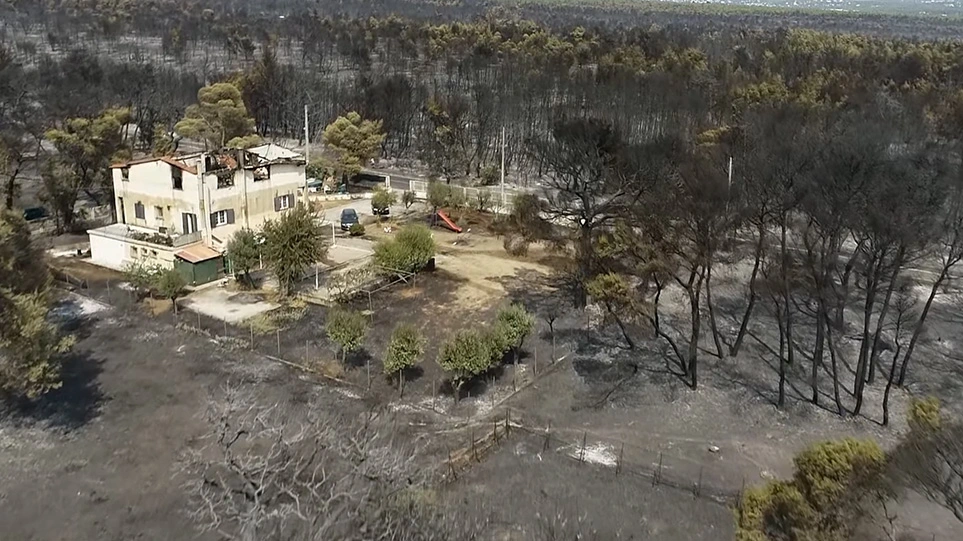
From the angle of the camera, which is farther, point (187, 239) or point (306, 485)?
point (187, 239)

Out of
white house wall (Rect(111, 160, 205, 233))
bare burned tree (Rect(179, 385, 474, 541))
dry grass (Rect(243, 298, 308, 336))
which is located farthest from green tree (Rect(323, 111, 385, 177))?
bare burned tree (Rect(179, 385, 474, 541))

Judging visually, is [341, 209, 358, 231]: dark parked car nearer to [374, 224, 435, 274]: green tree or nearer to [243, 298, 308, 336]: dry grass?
[374, 224, 435, 274]: green tree

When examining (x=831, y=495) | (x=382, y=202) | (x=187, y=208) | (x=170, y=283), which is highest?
(x=831, y=495)

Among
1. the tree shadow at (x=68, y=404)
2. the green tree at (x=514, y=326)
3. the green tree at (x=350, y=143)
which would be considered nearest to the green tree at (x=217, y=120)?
the green tree at (x=350, y=143)

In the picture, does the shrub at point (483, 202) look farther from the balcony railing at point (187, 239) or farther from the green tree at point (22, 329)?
the green tree at point (22, 329)

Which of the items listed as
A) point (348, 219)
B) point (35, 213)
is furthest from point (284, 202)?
point (35, 213)

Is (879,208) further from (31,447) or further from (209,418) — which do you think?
(31,447)

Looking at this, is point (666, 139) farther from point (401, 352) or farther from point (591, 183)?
point (401, 352)
